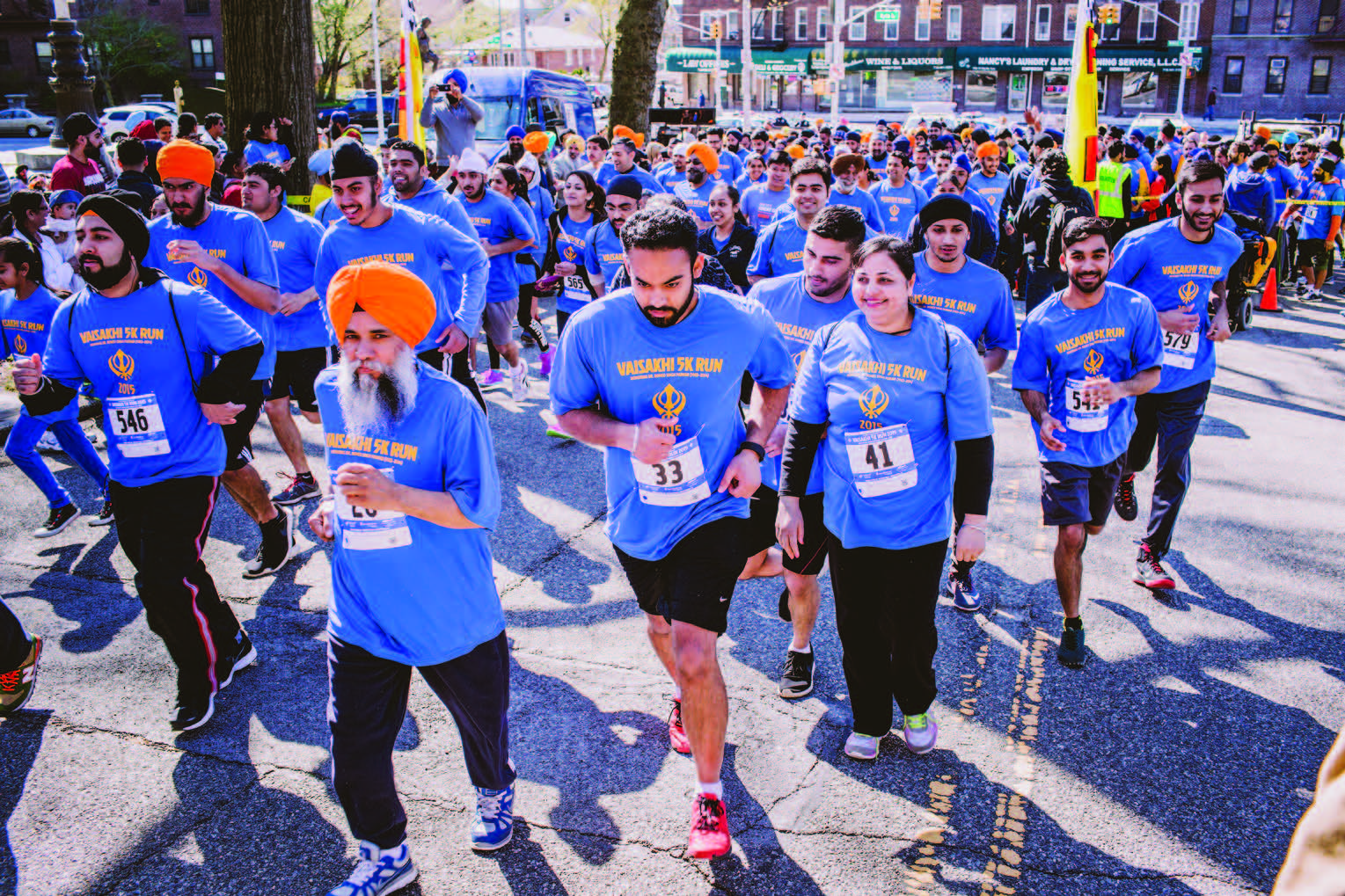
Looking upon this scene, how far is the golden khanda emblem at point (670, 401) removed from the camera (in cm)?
330

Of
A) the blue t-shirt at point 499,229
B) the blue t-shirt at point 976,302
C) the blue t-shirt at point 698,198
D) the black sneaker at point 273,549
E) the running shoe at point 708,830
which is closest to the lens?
the running shoe at point 708,830

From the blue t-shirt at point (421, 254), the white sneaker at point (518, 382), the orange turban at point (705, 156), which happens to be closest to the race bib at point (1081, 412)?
the blue t-shirt at point (421, 254)

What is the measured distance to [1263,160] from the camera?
1205 cm

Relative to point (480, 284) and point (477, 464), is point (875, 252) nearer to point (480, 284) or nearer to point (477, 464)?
point (477, 464)

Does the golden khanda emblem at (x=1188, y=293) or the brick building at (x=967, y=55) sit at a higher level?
the brick building at (x=967, y=55)

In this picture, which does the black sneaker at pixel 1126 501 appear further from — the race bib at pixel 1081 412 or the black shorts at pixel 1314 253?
the black shorts at pixel 1314 253

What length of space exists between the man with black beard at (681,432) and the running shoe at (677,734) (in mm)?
401

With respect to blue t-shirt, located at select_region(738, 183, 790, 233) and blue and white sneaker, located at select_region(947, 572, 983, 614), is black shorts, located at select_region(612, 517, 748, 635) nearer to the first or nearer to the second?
blue and white sneaker, located at select_region(947, 572, 983, 614)

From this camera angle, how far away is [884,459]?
139 inches

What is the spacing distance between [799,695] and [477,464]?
204 centimetres

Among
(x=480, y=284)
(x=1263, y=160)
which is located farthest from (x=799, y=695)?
(x=1263, y=160)

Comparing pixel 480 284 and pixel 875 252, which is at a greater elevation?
pixel 875 252

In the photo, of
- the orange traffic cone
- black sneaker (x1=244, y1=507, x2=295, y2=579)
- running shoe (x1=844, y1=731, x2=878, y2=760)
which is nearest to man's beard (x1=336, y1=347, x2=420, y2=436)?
running shoe (x1=844, y1=731, x2=878, y2=760)

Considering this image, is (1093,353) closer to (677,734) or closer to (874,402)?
(874,402)
